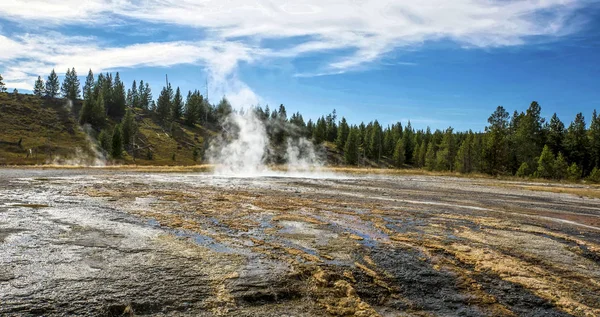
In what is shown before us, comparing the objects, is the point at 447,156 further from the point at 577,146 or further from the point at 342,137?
the point at 342,137

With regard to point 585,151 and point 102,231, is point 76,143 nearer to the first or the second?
point 102,231

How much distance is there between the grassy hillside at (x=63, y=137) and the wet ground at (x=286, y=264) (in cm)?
7718

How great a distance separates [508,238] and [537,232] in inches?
94.9

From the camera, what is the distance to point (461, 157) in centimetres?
8856

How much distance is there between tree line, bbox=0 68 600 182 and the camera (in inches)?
3034

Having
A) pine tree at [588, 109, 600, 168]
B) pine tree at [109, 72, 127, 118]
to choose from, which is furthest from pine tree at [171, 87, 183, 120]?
pine tree at [588, 109, 600, 168]

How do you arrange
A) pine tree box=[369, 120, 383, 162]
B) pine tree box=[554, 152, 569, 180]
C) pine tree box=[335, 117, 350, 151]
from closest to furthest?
1. pine tree box=[554, 152, 569, 180]
2. pine tree box=[369, 120, 383, 162]
3. pine tree box=[335, 117, 350, 151]

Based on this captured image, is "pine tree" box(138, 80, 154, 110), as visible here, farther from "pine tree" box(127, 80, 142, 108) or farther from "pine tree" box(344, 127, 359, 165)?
"pine tree" box(344, 127, 359, 165)

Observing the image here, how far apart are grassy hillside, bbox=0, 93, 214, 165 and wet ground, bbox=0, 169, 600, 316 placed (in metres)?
77.2

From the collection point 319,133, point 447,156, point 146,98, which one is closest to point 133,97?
point 146,98

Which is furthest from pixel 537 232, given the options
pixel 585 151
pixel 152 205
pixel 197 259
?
pixel 585 151

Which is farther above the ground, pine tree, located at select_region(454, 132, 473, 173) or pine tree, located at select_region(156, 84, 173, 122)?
pine tree, located at select_region(156, 84, 173, 122)

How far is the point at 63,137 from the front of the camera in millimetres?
109750

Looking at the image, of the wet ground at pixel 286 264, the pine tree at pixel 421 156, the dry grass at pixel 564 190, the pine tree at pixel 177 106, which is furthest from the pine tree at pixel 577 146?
the pine tree at pixel 177 106
